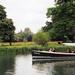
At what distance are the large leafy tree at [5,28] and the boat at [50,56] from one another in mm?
21849

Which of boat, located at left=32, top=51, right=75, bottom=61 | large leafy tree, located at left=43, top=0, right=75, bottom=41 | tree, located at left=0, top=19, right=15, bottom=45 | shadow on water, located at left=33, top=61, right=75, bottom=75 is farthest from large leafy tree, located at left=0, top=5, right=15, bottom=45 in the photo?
shadow on water, located at left=33, top=61, right=75, bottom=75

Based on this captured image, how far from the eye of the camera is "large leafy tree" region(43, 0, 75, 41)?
6206 cm

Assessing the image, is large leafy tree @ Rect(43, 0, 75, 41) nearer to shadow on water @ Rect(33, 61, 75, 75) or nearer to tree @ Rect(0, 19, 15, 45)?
tree @ Rect(0, 19, 15, 45)

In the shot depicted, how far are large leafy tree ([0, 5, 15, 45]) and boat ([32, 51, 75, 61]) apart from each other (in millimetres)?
21849

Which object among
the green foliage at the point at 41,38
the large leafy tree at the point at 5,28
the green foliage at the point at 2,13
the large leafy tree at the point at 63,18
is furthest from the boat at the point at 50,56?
the green foliage at the point at 2,13

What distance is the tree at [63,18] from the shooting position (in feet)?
→ 204

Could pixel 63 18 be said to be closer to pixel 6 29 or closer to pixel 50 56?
pixel 50 56

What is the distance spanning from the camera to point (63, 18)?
6297 cm

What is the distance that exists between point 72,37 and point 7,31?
12.9 m

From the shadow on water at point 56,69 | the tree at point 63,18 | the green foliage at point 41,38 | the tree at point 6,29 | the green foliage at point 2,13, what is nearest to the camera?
the shadow on water at point 56,69

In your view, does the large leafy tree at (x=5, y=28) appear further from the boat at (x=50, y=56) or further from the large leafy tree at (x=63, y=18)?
the boat at (x=50, y=56)

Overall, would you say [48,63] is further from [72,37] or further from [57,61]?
[72,37]

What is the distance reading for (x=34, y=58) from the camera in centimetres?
5109

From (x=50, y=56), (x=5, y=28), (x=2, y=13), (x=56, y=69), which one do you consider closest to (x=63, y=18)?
(x=50, y=56)
